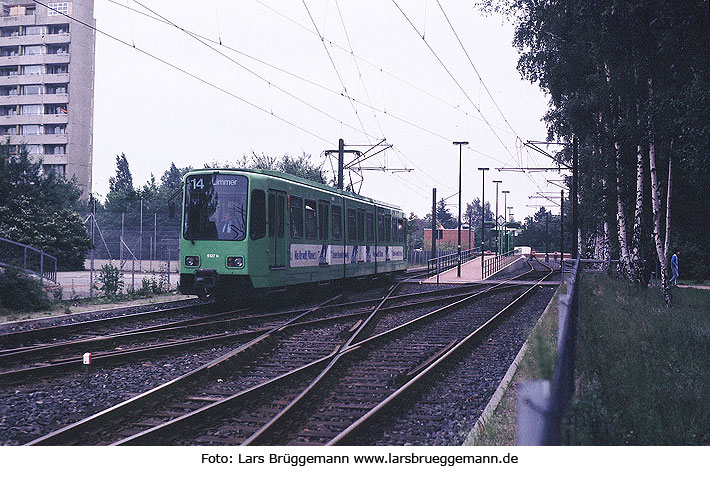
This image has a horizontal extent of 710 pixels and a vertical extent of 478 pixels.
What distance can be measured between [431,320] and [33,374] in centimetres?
956

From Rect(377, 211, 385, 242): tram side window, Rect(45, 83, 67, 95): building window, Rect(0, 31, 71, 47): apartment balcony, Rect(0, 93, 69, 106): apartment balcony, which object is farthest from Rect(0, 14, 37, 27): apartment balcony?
Rect(377, 211, 385, 242): tram side window

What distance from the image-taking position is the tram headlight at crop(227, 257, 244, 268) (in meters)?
15.5

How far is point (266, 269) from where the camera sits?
16.1 m

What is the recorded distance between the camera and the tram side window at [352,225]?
22555mm

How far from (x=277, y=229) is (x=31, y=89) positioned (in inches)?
2726

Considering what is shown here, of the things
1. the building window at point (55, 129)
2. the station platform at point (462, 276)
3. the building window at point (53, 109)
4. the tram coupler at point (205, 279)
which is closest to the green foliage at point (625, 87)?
the station platform at point (462, 276)

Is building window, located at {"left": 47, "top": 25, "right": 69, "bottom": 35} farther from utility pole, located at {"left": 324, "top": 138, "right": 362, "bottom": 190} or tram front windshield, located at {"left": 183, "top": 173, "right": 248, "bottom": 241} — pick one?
tram front windshield, located at {"left": 183, "top": 173, "right": 248, "bottom": 241}

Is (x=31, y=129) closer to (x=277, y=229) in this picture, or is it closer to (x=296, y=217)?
(x=296, y=217)

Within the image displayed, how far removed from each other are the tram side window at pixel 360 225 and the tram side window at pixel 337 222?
206cm

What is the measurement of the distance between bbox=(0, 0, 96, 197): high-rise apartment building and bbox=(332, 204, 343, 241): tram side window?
59465mm

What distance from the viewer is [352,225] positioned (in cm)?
2289

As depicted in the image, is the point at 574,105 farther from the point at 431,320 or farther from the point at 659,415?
the point at 659,415

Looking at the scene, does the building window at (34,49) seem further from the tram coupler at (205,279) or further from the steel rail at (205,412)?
the steel rail at (205,412)
